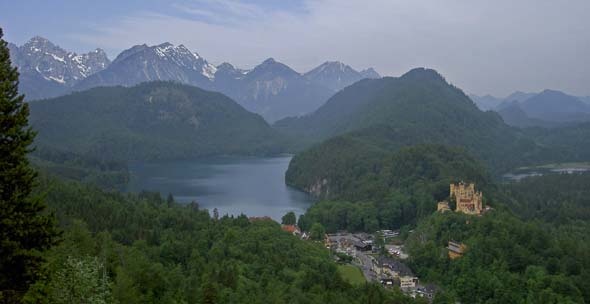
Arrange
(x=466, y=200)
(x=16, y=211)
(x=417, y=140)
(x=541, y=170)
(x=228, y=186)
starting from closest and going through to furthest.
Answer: (x=16, y=211), (x=466, y=200), (x=228, y=186), (x=417, y=140), (x=541, y=170)

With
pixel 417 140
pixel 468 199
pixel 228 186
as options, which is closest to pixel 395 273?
pixel 468 199

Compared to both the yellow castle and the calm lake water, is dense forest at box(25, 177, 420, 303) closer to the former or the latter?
the yellow castle

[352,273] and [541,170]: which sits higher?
[541,170]

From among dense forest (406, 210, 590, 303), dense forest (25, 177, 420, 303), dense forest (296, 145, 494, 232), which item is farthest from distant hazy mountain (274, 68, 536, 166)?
dense forest (25, 177, 420, 303)

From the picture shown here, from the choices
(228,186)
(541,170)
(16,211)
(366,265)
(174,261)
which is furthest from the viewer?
(541,170)

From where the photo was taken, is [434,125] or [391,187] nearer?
[391,187]

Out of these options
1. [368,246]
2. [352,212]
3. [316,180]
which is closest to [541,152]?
[316,180]

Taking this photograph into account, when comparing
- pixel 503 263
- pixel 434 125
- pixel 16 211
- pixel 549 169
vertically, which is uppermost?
A: pixel 434 125

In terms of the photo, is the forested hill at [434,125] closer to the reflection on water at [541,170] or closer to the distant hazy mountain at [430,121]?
the distant hazy mountain at [430,121]

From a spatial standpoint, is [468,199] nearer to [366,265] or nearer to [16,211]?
[366,265]
